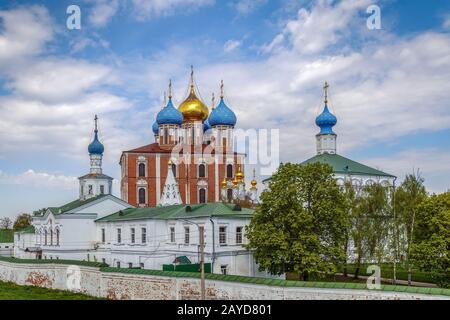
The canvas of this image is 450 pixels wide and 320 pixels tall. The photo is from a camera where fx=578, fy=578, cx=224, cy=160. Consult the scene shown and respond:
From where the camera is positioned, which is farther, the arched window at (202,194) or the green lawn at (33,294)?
the arched window at (202,194)

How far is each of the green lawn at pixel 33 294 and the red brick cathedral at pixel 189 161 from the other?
2749 centimetres

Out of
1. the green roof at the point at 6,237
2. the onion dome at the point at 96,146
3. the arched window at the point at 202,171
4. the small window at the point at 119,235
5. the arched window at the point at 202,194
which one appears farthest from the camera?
the green roof at the point at 6,237

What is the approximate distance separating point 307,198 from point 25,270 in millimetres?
18331

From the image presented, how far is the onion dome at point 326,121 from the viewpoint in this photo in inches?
2491

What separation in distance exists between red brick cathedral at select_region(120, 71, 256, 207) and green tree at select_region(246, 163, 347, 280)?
30.3 metres

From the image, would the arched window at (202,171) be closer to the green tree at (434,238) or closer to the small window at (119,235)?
the small window at (119,235)

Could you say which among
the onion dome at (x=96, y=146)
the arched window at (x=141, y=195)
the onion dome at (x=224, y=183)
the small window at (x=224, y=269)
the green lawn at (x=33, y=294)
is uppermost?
the onion dome at (x=96, y=146)

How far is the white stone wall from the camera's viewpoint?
19469 mm

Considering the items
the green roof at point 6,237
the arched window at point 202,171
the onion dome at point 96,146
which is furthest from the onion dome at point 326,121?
the green roof at point 6,237

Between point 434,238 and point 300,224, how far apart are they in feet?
22.4

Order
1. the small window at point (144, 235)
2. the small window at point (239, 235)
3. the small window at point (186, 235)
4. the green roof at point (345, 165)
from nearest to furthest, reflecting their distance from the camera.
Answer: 1. the small window at point (239, 235)
2. the small window at point (186, 235)
3. the small window at point (144, 235)
4. the green roof at point (345, 165)

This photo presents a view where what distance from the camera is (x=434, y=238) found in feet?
96.7

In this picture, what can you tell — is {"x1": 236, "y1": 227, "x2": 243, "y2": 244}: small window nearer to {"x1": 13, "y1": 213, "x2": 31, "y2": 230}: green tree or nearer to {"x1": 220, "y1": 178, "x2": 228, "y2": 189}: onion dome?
{"x1": 220, "y1": 178, "x2": 228, "y2": 189}: onion dome
